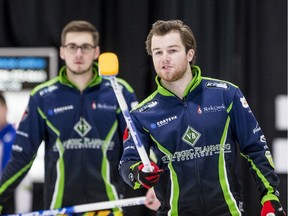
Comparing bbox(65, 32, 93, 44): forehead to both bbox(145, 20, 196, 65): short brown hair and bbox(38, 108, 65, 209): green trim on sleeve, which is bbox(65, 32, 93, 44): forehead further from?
bbox(145, 20, 196, 65): short brown hair

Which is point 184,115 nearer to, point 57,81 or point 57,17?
point 57,81

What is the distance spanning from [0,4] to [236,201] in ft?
8.37

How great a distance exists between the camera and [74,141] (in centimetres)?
385

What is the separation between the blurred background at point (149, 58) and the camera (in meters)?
4.56

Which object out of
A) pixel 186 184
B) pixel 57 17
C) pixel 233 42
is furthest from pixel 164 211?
pixel 57 17

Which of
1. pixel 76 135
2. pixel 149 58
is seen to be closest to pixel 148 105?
pixel 76 135

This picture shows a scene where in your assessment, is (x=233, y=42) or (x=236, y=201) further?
(x=233, y=42)

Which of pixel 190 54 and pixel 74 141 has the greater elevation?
pixel 190 54

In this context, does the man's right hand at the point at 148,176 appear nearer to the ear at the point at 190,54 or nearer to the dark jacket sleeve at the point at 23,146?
the ear at the point at 190,54

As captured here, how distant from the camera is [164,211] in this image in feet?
9.28

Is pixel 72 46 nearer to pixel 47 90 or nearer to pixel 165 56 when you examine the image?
pixel 47 90

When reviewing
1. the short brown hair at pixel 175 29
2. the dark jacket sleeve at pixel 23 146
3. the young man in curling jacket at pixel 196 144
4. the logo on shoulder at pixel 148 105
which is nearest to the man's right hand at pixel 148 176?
the young man in curling jacket at pixel 196 144

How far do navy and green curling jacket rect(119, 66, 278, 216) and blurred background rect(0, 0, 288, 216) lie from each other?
5.70ft

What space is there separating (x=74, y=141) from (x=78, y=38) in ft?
1.75
